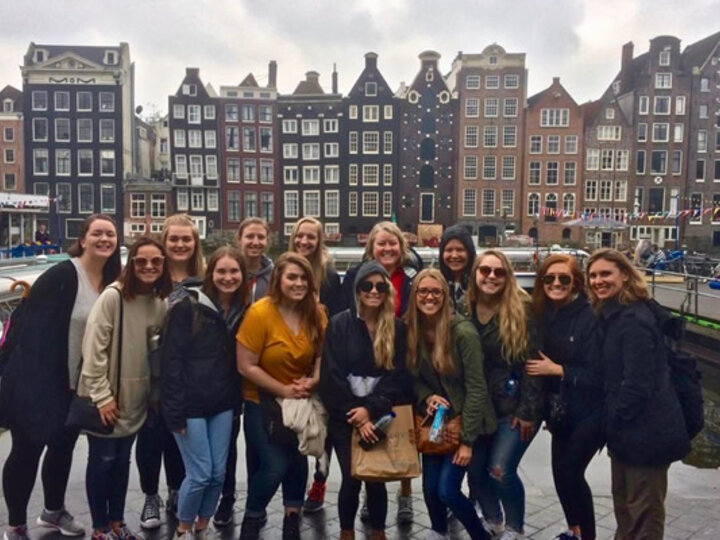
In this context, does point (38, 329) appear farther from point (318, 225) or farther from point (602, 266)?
point (602, 266)

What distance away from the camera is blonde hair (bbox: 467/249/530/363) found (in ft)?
10.5

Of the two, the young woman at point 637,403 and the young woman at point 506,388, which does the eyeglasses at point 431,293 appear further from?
the young woman at point 637,403

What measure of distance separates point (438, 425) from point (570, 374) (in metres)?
0.75

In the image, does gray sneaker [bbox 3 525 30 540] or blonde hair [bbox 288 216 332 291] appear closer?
gray sneaker [bbox 3 525 30 540]

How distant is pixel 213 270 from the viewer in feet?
11.0

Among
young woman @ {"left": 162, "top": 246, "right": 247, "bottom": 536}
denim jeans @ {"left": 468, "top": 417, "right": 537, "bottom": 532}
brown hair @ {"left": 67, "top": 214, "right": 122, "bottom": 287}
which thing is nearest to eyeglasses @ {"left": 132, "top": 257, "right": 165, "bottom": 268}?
young woman @ {"left": 162, "top": 246, "right": 247, "bottom": 536}

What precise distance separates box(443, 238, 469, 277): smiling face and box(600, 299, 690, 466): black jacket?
1.19 m

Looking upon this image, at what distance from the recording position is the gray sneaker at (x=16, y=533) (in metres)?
3.26

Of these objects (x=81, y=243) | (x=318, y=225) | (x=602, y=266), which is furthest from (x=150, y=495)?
(x=602, y=266)

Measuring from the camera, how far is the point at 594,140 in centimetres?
4394

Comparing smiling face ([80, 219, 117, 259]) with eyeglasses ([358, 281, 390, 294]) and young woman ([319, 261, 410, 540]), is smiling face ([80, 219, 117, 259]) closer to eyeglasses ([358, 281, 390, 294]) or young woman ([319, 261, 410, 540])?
young woman ([319, 261, 410, 540])

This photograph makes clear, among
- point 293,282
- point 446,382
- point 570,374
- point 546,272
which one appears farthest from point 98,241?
point 570,374

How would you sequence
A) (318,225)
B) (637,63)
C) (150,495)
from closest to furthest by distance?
(150,495), (318,225), (637,63)

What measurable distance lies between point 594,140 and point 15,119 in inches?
1649
